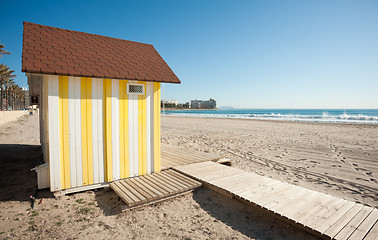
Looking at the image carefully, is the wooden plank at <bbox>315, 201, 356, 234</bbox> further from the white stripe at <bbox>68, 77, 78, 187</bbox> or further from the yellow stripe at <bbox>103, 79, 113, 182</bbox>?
the white stripe at <bbox>68, 77, 78, 187</bbox>

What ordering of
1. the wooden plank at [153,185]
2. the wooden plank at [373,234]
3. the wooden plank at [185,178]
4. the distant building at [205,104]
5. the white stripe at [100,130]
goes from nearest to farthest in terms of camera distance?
the wooden plank at [373,234] < the wooden plank at [153,185] < the white stripe at [100,130] < the wooden plank at [185,178] < the distant building at [205,104]

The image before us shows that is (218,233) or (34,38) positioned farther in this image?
(34,38)

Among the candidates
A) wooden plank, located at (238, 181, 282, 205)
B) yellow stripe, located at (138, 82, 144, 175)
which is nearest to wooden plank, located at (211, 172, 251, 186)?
wooden plank, located at (238, 181, 282, 205)

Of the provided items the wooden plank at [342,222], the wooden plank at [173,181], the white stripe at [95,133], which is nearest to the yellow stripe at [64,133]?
the white stripe at [95,133]

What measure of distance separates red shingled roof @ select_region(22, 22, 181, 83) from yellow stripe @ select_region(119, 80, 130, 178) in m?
0.41

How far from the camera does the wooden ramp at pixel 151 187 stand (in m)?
3.98

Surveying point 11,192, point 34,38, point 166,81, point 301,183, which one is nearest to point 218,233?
point 301,183

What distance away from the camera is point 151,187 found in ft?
14.7

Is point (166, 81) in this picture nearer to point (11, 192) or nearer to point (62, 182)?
point (62, 182)

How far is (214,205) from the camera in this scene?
4074mm

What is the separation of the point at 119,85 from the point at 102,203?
2.59 meters

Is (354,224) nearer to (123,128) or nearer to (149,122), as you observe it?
(149,122)

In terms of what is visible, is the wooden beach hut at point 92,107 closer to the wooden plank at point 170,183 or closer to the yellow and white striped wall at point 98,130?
the yellow and white striped wall at point 98,130

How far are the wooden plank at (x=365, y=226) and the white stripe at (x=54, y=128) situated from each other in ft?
16.9
